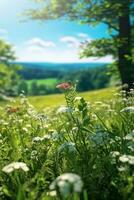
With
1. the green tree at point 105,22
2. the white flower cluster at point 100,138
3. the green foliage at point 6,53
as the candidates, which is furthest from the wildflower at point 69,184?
the green foliage at point 6,53

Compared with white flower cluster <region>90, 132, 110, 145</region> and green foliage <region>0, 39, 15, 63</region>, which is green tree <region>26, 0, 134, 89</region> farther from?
green foliage <region>0, 39, 15, 63</region>

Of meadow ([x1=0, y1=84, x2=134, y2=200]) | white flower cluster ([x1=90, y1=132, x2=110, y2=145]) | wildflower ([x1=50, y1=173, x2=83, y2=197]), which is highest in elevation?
wildflower ([x1=50, y1=173, x2=83, y2=197])

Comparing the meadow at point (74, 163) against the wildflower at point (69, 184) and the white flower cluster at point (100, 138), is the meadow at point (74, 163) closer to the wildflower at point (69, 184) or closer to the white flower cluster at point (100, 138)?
the white flower cluster at point (100, 138)

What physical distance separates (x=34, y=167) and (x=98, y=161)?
79cm

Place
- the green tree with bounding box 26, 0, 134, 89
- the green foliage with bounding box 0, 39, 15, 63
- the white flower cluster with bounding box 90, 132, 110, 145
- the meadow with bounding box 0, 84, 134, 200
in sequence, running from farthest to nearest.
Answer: the green foliage with bounding box 0, 39, 15, 63 < the green tree with bounding box 26, 0, 134, 89 < the white flower cluster with bounding box 90, 132, 110, 145 < the meadow with bounding box 0, 84, 134, 200

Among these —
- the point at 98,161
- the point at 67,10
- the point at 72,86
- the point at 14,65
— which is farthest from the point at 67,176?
the point at 14,65

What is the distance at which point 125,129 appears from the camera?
19.2 feet

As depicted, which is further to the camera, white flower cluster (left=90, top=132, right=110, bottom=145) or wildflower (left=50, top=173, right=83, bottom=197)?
white flower cluster (left=90, top=132, right=110, bottom=145)

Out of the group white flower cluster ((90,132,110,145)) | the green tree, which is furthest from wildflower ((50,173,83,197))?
the green tree

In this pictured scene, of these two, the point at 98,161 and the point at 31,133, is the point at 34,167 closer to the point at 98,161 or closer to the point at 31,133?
the point at 98,161

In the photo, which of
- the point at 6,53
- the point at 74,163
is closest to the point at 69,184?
the point at 74,163

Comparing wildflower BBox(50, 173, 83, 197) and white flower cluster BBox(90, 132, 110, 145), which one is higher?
wildflower BBox(50, 173, 83, 197)

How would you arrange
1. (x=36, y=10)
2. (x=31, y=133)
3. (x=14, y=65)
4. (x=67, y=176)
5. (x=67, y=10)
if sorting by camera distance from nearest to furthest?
(x=67, y=176)
(x=31, y=133)
(x=67, y=10)
(x=36, y=10)
(x=14, y=65)

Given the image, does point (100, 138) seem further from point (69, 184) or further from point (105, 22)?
point (105, 22)
